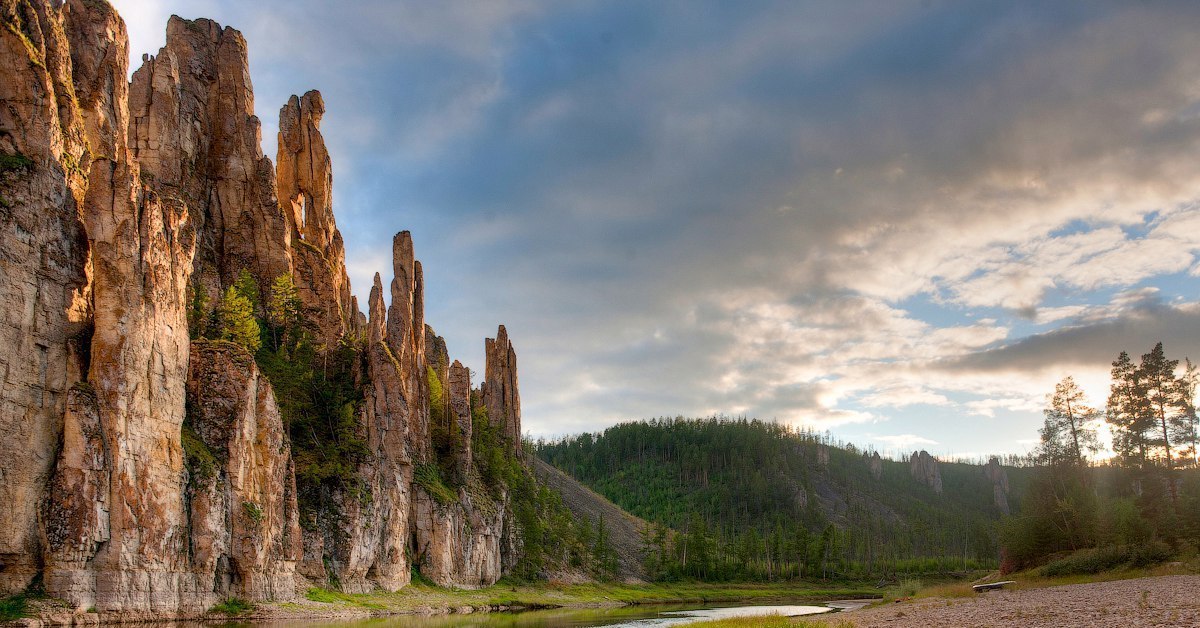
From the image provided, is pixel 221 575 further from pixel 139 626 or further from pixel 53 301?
pixel 53 301

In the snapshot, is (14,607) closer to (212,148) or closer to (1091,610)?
(1091,610)

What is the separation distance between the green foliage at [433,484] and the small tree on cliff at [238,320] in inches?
1157

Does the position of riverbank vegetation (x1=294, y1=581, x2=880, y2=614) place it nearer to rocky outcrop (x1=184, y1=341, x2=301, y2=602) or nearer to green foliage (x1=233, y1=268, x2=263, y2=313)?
rocky outcrop (x1=184, y1=341, x2=301, y2=602)

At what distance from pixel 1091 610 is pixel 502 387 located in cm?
12835

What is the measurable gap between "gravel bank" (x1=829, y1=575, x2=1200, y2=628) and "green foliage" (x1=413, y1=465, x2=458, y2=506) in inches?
2468


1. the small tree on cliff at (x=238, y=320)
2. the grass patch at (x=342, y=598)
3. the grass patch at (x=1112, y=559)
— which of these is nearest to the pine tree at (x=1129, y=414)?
the grass patch at (x=1112, y=559)

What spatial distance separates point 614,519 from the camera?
594ft

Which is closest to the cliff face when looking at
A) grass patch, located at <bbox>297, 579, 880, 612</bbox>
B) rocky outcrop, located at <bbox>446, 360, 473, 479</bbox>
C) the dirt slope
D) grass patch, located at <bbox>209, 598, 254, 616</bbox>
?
grass patch, located at <bbox>209, 598, 254, 616</bbox>

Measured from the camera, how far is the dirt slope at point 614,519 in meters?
146

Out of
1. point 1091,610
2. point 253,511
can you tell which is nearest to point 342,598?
point 253,511

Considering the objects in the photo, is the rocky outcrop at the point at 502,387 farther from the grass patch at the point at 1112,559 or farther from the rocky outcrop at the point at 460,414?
the grass patch at the point at 1112,559

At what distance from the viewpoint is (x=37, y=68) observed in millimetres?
49406

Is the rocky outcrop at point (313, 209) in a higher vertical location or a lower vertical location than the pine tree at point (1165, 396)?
higher

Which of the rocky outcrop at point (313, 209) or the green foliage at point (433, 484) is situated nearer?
the rocky outcrop at point (313, 209)
